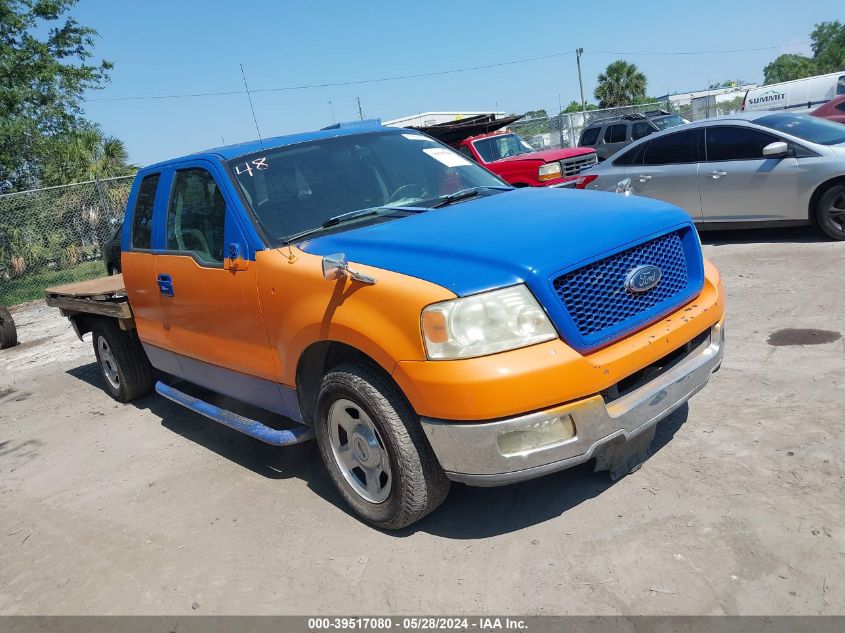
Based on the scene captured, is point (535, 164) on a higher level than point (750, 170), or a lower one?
higher

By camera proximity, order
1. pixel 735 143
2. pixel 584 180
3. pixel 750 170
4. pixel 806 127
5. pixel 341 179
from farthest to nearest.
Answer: pixel 584 180, pixel 735 143, pixel 806 127, pixel 750 170, pixel 341 179

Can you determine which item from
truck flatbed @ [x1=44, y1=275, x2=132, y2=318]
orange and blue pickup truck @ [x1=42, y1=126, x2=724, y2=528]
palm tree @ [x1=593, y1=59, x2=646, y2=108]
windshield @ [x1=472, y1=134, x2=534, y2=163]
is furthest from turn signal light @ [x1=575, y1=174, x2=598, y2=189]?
palm tree @ [x1=593, y1=59, x2=646, y2=108]

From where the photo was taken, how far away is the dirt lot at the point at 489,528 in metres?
2.89

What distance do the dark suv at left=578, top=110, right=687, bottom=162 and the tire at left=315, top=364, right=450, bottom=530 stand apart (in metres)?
16.7

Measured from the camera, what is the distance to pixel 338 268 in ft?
10.5

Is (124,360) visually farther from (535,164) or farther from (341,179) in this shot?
(535,164)

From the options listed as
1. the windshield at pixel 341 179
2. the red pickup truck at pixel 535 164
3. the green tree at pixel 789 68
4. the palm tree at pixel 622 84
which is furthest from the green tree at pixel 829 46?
the windshield at pixel 341 179

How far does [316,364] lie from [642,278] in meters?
1.70

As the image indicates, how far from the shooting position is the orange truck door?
13.0ft

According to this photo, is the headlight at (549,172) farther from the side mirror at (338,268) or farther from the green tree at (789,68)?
the green tree at (789,68)

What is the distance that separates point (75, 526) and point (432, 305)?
2872mm

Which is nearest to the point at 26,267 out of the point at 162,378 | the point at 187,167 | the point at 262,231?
the point at 162,378

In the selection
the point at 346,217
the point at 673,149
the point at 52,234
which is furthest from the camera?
the point at 52,234

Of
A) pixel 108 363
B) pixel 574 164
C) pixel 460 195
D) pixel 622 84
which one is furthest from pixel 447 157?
pixel 622 84
